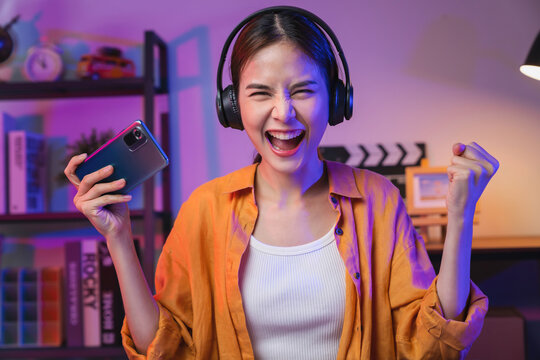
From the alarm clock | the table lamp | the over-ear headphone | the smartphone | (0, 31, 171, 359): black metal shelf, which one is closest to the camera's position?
the smartphone

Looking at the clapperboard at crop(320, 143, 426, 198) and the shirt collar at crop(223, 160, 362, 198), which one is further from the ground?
the clapperboard at crop(320, 143, 426, 198)

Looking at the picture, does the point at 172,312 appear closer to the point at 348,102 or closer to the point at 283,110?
the point at 283,110

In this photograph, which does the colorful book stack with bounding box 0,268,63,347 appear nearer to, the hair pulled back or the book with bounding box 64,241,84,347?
the book with bounding box 64,241,84,347

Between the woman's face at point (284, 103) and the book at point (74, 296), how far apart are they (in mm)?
1333

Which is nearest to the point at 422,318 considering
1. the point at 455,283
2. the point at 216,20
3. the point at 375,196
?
the point at 455,283

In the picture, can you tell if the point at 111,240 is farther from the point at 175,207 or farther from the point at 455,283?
the point at 175,207

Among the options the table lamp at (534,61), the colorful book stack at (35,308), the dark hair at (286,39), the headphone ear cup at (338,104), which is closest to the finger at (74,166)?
the dark hair at (286,39)

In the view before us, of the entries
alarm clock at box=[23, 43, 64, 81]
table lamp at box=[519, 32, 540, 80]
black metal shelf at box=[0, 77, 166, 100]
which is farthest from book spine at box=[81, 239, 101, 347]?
table lamp at box=[519, 32, 540, 80]

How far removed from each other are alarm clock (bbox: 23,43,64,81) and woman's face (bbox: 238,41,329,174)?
57.4 inches

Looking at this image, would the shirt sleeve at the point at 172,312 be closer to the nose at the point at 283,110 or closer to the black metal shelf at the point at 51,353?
the nose at the point at 283,110

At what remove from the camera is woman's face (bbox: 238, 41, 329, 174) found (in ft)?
3.32

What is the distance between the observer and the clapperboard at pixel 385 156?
2.19 meters

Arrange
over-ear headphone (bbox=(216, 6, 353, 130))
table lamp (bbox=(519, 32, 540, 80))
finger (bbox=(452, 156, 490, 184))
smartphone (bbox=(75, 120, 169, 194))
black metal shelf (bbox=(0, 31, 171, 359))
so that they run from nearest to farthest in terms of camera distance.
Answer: finger (bbox=(452, 156, 490, 184)) → smartphone (bbox=(75, 120, 169, 194)) → over-ear headphone (bbox=(216, 6, 353, 130)) → table lamp (bbox=(519, 32, 540, 80)) → black metal shelf (bbox=(0, 31, 171, 359))

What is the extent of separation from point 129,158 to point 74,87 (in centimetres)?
129
